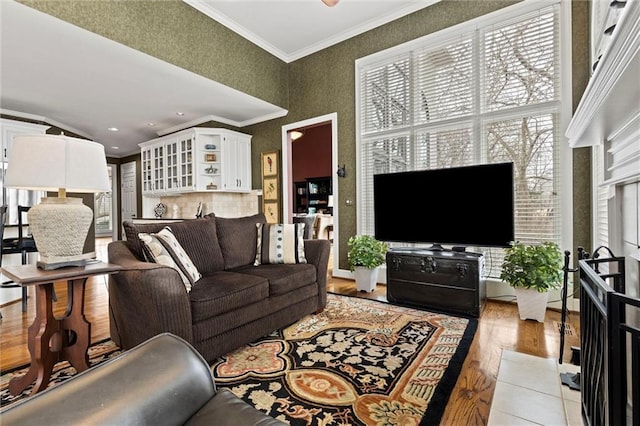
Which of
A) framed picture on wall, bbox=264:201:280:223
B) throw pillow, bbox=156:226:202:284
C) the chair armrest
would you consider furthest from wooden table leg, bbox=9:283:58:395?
framed picture on wall, bbox=264:201:280:223

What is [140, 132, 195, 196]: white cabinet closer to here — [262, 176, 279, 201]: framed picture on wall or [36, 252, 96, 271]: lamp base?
[262, 176, 279, 201]: framed picture on wall

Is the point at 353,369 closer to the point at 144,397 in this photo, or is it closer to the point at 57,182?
the point at 144,397

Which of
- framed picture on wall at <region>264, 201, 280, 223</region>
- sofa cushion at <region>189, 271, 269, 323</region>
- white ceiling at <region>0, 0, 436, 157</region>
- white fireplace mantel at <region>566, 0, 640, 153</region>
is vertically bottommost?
sofa cushion at <region>189, 271, 269, 323</region>

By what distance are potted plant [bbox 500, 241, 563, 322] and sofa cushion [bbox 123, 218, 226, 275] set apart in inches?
102

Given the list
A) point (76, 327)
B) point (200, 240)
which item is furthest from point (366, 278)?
point (76, 327)

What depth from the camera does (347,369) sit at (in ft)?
5.91

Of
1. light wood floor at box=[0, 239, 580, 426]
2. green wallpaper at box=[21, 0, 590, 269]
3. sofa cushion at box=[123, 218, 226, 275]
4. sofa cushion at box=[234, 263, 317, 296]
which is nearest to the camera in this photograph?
light wood floor at box=[0, 239, 580, 426]

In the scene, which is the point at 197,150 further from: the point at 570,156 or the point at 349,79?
the point at 570,156

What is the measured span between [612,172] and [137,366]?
2.37 meters

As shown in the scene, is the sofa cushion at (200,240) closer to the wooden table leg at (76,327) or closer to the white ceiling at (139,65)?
the wooden table leg at (76,327)

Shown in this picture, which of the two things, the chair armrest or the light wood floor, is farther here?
the chair armrest

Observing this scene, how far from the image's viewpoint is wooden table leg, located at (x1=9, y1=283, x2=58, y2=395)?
1566 millimetres

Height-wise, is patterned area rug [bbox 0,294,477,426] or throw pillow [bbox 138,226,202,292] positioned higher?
throw pillow [bbox 138,226,202,292]

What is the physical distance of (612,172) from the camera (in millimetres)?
1661
